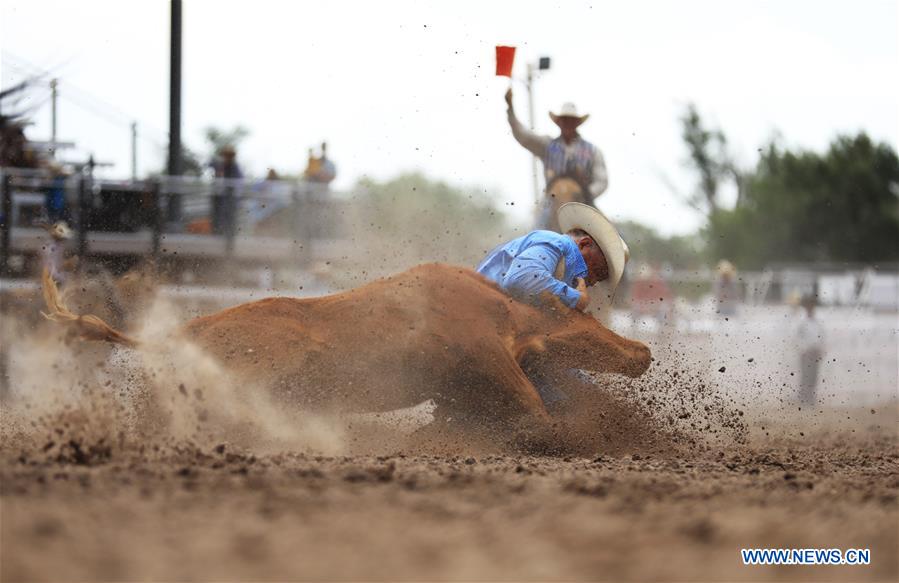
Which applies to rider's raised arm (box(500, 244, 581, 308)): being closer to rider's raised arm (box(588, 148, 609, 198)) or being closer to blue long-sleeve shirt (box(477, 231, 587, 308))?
blue long-sleeve shirt (box(477, 231, 587, 308))

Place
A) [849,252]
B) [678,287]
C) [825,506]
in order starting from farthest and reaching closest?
[849,252] < [678,287] < [825,506]

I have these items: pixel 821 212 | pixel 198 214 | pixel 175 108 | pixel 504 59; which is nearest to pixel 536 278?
pixel 504 59

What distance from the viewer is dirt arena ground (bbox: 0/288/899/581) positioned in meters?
3.66

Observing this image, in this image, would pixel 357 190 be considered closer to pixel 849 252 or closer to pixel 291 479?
pixel 291 479

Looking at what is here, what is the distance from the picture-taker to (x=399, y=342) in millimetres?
6680

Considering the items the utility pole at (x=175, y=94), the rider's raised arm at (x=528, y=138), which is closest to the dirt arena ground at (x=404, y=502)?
the rider's raised arm at (x=528, y=138)

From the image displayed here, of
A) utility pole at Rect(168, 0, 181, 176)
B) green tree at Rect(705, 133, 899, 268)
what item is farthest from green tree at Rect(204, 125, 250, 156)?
green tree at Rect(705, 133, 899, 268)

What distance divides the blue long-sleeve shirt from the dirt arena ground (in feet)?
2.30

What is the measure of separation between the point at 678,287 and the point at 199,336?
48.8ft

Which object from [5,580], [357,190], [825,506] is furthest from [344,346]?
[357,190]

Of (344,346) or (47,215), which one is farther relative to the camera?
(47,215)

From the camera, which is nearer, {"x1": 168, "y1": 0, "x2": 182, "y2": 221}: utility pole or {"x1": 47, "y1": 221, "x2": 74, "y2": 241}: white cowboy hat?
{"x1": 47, "y1": 221, "x2": 74, "y2": 241}: white cowboy hat

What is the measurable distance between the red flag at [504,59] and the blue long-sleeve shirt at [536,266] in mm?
1570

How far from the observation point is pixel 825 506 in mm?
4992
